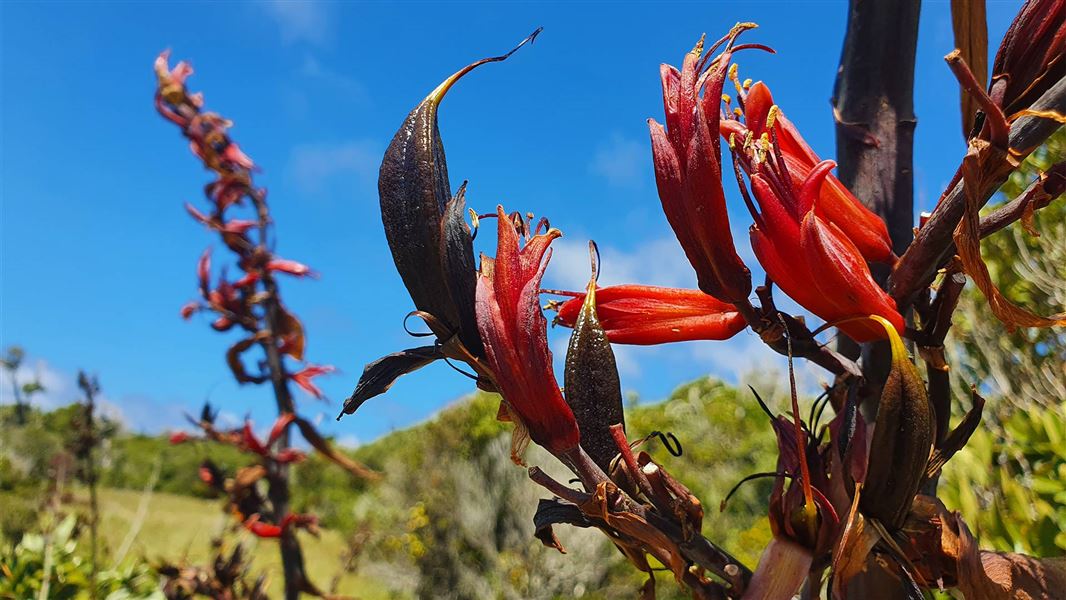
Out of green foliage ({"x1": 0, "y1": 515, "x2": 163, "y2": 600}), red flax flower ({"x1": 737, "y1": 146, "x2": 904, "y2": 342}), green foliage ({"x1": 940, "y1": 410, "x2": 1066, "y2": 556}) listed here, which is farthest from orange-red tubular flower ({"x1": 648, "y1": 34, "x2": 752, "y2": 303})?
green foliage ({"x1": 0, "y1": 515, "x2": 163, "y2": 600})

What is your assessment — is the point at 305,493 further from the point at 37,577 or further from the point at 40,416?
the point at 37,577

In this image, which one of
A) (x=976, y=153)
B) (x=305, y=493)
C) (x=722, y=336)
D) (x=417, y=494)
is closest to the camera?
(x=976, y=153)

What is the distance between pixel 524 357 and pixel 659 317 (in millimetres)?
146

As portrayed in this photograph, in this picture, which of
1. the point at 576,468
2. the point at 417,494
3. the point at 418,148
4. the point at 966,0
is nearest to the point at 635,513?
the point at 576,468

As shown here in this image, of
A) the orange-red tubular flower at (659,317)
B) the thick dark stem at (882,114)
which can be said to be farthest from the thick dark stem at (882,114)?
the orange-red tubular flower at (659,317)

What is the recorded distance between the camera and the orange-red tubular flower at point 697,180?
1.69 ft

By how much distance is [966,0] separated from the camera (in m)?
Answer: 0.69

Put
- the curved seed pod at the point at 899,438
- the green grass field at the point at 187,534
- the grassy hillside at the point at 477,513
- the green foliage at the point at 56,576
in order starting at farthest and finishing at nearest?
the green grass field at the point at 187,534 < the grassy hillside at the point at 477,513 < the green foliage at the point at 56,576 < the curved seed pod at the point at 899,438

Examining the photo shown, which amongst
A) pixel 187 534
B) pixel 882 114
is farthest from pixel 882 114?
pixel 187 534

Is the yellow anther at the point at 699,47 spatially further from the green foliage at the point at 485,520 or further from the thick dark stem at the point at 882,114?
the green foliage at the point at 485,520

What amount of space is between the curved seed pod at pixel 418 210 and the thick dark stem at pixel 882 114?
13.9 inches

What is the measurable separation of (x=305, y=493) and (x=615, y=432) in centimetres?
1664

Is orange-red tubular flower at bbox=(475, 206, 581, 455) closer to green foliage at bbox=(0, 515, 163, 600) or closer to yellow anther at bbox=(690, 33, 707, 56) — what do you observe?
yellow anther at bbox=(690, 33, 707, 56)

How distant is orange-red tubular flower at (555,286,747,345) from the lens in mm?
588
